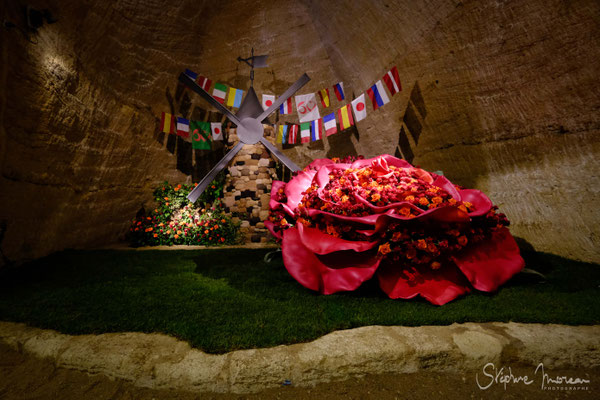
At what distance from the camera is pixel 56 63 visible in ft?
8.91

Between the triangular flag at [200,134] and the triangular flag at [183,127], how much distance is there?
0.35ft

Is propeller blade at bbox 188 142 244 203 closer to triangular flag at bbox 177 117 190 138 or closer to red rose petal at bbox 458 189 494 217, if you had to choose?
triangular flag at bbox 177 117 190 138

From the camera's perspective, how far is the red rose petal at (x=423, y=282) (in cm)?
150

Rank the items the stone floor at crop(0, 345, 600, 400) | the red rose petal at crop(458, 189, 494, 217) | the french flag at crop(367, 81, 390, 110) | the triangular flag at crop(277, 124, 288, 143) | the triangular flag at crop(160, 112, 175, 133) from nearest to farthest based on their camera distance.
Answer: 1. the stone floor at crop(0, 345, 600, 400)
2. the red rose petal at crop(458, 189, 494, 217)
3. the french flag at crop(367, 81, 390, 110)
4. the triangular flag at crop(160, 112, 175, 133)
5. the triangular flag at crop(277, 124, 288, 143)

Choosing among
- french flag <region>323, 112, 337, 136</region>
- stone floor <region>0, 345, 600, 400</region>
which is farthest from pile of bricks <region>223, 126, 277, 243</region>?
stone floor <region>0, 345, 600, 400</region>

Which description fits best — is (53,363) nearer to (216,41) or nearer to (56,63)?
(56,63)

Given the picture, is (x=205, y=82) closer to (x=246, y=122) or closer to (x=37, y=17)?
(x=246, y=122)

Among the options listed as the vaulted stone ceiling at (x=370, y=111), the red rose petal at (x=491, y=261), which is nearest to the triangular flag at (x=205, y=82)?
the vaulted stone ceiling at (x=370, y=111)

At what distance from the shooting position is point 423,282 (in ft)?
5.16

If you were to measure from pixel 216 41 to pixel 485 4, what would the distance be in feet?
14.8

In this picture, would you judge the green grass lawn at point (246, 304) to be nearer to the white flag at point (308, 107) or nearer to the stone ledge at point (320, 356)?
the stone ledge at point (320, 356)

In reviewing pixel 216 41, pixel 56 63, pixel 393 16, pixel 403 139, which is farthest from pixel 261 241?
pixel 216 41

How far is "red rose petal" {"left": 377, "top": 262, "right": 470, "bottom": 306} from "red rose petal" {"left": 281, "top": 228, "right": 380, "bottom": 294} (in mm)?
141

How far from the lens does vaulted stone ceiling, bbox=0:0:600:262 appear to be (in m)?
2.11
